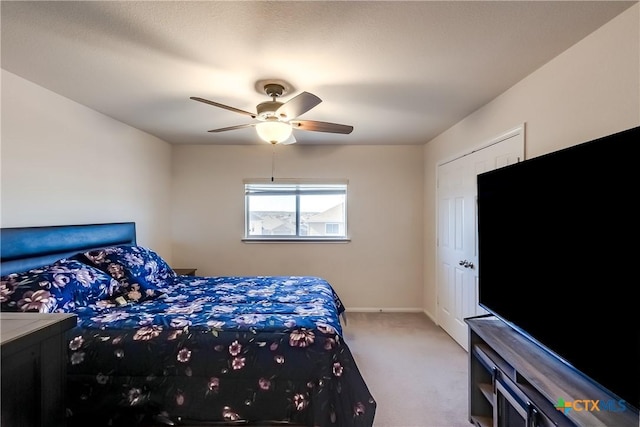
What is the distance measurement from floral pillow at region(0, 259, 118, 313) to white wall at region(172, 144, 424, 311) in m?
1.96

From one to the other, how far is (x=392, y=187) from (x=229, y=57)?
290 centimetres

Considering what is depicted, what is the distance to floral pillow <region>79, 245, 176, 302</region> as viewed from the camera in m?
2.25

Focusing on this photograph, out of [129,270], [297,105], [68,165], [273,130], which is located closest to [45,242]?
[129,270]

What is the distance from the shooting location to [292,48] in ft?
5.48

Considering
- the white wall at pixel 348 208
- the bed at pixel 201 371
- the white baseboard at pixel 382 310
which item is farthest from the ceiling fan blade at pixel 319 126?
the white baseboard at pixel 382 310

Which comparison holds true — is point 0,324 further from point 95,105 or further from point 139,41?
point 95,105

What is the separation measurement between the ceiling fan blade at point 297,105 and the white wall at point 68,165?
1.89 meters

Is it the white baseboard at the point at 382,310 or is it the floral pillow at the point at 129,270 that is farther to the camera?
the white baseboard at the point at 382,310

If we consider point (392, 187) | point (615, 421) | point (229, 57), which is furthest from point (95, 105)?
point (615, 421)

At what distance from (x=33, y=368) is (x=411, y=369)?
2.55 metres

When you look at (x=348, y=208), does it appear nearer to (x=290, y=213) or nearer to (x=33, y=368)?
(x=290, y=213)

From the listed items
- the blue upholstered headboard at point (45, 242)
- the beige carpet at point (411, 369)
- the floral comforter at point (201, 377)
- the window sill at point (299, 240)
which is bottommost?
the beige carpet at point (411, 369)

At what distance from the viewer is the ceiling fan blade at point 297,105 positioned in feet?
5.96

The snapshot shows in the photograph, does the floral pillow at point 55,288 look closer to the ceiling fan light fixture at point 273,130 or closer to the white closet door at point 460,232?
the ceiling fan light fixture at point 273,130
